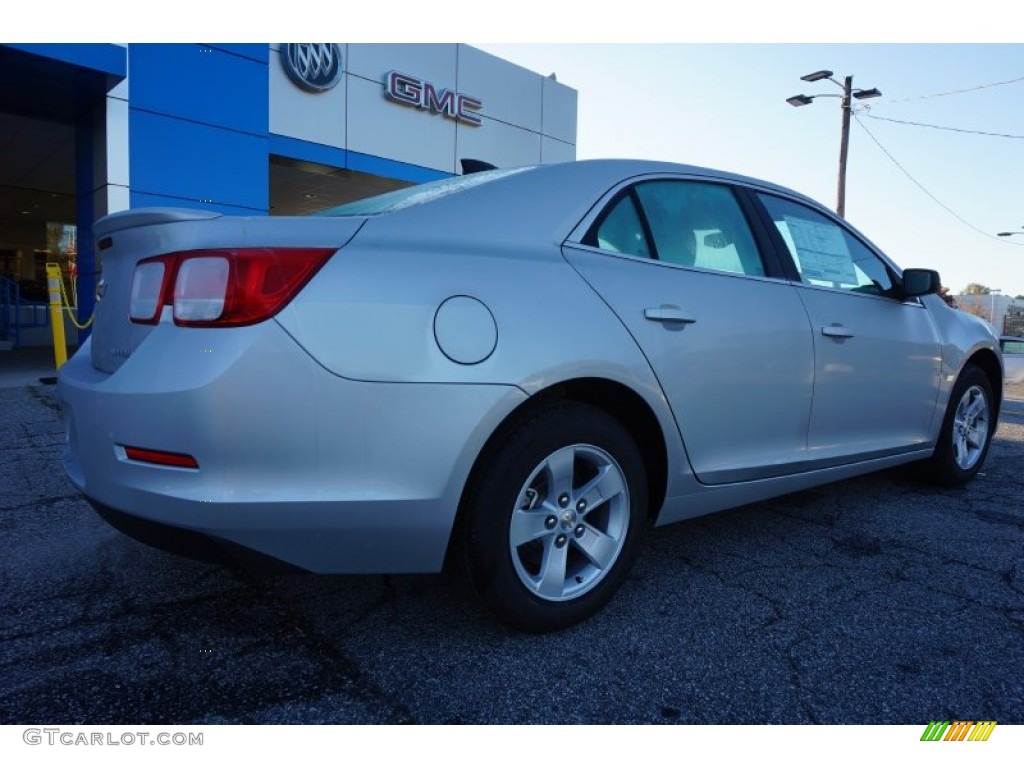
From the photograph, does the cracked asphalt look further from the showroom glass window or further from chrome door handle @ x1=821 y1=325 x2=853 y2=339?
the showroom glass window

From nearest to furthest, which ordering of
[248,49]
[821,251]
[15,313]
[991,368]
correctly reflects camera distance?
[821,251] → [991,368] → [248,49] → [15,313]

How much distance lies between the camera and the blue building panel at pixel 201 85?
9250 millimetres

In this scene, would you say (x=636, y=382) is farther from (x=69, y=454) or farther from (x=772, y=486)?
(x=69, y=454)

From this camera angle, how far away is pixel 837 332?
3035 millimetres

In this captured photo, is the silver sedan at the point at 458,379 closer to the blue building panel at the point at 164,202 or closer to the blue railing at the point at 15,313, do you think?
the blue building panel at the point at 164,202

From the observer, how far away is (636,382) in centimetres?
225

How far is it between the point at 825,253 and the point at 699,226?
92cm

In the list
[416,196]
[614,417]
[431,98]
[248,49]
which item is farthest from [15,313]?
[614,417]

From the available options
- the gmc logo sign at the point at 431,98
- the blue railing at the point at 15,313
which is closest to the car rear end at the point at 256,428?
the gmc logo sign at the point at 431,98

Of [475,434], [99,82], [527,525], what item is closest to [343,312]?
[475,434]

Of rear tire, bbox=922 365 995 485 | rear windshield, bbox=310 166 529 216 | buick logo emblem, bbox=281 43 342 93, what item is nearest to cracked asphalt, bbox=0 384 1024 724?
rear tire, bbox=922 365 995 485

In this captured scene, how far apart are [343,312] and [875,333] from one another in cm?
256
